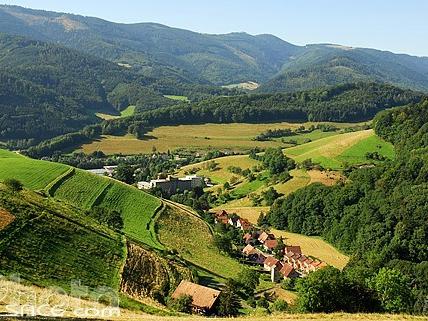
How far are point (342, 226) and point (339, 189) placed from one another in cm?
1258

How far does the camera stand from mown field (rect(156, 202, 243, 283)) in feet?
207

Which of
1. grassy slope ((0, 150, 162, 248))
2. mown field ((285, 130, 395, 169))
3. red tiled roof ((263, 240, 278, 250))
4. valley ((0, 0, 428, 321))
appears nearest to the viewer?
valley ((0, 0, 428, 321))

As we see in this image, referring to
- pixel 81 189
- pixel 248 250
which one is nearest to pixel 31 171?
pixel 81 189

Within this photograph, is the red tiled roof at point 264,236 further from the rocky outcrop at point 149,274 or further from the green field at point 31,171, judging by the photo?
the green field at point 31,171

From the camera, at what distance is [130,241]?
58.3 meters

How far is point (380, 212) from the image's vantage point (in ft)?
267

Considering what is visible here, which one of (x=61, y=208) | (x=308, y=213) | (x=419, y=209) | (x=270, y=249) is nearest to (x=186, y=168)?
(x=308, y=213)

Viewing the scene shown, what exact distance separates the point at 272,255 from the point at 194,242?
44.6 feet

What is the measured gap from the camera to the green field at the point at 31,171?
76706mm

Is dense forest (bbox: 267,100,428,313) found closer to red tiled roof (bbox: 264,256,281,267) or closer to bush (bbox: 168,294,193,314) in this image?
red tiled roof (bbox: 264,256,281,267)

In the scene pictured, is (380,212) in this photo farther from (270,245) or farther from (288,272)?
(288,272)

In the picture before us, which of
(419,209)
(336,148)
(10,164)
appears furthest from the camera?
(336,148)

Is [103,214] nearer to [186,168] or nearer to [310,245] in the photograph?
[310,245]

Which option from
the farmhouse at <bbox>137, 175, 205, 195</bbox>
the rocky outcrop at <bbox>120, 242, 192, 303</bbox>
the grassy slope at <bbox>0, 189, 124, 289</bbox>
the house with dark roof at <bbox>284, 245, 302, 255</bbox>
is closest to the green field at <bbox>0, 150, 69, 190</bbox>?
the grassy slope at <bbox>0, 189, 124, 289</bbox>
